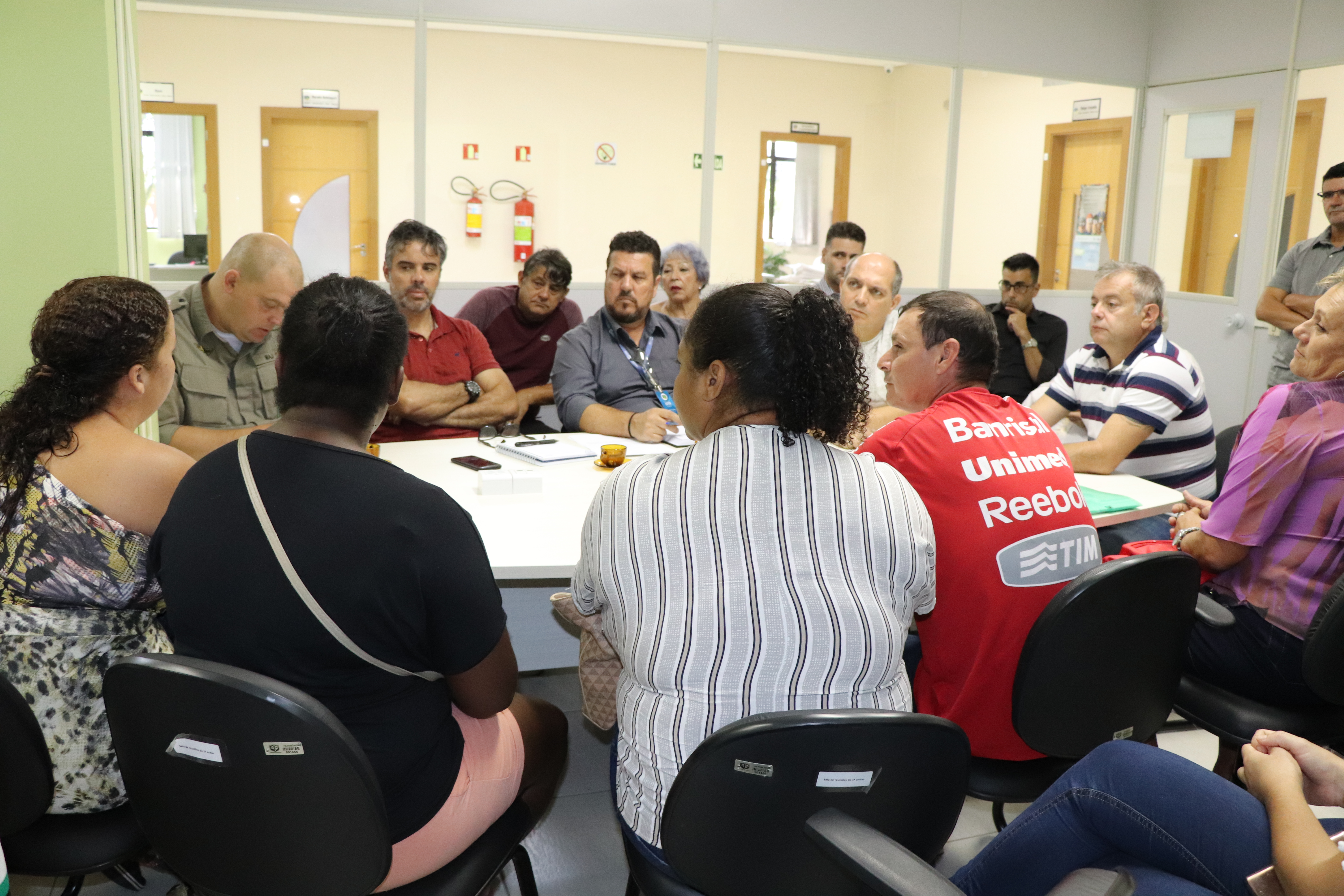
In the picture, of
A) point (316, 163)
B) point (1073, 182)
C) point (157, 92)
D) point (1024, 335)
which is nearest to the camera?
point (157, 92)

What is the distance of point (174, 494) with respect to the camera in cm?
144

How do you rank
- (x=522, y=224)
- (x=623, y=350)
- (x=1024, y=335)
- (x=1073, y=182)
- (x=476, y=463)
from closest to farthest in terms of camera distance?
(x=476, y=463) < (x=623, y=350) < (x=1024, y=335) < (x=522, y=224) < (x=1073, y=182)

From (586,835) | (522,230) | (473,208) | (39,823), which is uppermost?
(473,208)

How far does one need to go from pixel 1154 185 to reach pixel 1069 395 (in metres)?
4.81

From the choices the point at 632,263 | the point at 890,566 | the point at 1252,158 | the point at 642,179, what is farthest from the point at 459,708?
the point at 1252,158

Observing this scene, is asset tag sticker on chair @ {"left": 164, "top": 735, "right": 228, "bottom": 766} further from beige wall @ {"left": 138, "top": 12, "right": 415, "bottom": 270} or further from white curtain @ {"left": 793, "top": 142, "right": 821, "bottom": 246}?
white curtain @ {"left": 793, "top": 142, "right": 821, "bottom": 246}

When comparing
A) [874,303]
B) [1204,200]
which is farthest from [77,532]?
[1204,200]

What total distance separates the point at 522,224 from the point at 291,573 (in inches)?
198

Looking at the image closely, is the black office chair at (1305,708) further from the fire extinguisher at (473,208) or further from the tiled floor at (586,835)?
the fire extinguisher at (473,208)

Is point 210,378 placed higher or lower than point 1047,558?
higher

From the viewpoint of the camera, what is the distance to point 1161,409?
2.94 m

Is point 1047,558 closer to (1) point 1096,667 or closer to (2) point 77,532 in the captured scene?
(1) point 1096,667

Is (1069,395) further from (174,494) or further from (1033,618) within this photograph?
(174,494)

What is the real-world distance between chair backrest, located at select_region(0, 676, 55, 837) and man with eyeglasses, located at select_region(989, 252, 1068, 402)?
5.03m
